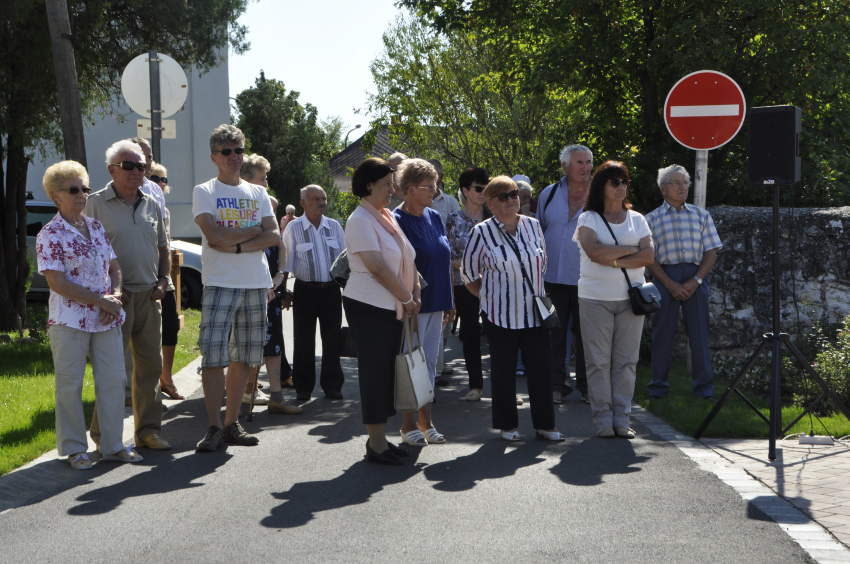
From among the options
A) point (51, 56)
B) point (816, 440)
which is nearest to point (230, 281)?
point (816, 440)

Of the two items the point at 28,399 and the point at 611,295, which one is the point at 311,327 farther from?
the point at 611,295

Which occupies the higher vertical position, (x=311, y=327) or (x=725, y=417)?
(x=311, y=327)

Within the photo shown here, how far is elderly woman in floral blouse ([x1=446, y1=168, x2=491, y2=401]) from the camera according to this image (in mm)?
8344

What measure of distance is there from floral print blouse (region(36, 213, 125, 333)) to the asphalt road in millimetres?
977

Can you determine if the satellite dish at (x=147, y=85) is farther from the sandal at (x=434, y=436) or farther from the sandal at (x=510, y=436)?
the sandal at (x=510, y=436)

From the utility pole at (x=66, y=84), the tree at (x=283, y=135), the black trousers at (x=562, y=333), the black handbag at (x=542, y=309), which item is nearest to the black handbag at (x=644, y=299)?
the black handbag at (x=542, y=309)

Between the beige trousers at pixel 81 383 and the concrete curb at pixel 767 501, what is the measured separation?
12.4 feet

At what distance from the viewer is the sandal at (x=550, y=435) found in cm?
650

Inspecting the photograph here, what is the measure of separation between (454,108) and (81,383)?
19.0m

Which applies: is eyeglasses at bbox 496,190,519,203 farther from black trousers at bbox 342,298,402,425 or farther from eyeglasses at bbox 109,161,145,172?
eyeglasses at bbox 109,161,145,172

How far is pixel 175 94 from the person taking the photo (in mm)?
9008

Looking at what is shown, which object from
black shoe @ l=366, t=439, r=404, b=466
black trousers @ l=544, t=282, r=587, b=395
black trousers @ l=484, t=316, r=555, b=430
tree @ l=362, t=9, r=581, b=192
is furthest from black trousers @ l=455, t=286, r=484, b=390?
tree @ l=362, t=9, r=581, b=192

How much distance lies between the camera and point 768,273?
9.30m

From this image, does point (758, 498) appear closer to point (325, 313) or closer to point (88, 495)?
point (88, 495)
